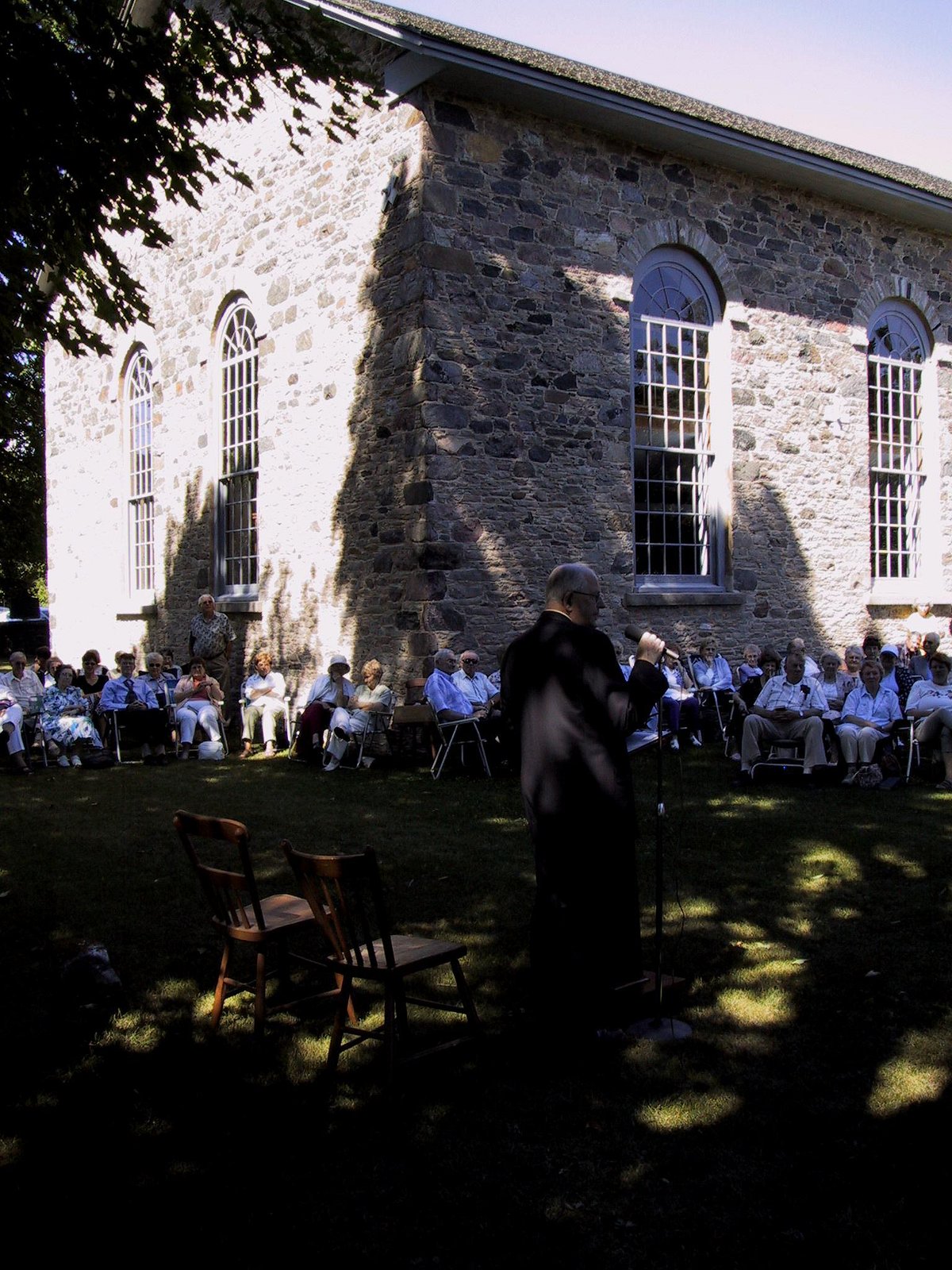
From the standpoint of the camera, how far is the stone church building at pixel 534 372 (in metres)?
12.1

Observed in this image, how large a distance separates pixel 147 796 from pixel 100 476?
10292 millimetres

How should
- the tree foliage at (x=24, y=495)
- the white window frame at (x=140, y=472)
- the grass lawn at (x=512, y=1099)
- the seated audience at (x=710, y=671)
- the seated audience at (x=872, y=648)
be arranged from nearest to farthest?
the grass lawn at (x=512, y=1099) → the seated audience at (x=872, y=648) → the seated audience at (x=710, y=671) → the white window frame at (x=140, y=472) → the tree foliage at (x=24, y=495)

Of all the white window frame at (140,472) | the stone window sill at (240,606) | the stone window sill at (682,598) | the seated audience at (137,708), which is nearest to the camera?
the seated audience at (137,708)

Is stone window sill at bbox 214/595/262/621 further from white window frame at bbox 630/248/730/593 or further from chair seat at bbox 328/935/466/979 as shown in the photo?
chair seat at bbox 328/935/466/979

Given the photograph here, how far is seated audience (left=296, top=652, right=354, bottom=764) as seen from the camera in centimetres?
1241

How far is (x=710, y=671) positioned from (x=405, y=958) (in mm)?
9401

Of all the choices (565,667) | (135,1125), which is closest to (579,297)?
(565,667)

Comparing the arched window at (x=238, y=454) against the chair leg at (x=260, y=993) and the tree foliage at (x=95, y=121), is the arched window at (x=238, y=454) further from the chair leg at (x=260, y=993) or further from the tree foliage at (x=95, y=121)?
the chair leg at (x=260, y=993)

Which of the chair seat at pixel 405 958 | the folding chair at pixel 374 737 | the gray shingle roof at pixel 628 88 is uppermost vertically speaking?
the gray shingle roof at pixel 628 88

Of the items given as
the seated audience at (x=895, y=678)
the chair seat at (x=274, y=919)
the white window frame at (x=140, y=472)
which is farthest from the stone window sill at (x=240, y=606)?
the chair seat at (x=274, y=919)

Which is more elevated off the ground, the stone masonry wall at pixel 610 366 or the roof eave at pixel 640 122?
the roof eave at pixel 640 122

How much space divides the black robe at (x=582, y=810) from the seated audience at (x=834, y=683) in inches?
296

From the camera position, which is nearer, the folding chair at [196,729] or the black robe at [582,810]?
the black robe at [582,810]

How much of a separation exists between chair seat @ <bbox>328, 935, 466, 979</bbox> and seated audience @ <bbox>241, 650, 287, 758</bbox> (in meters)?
8.97
